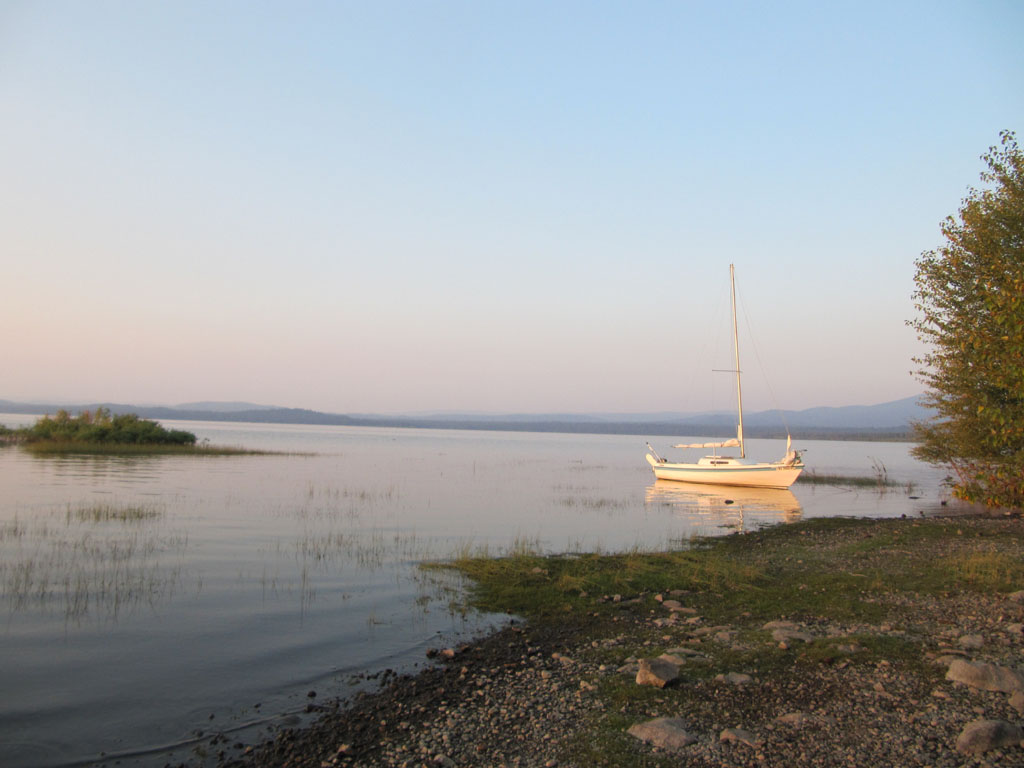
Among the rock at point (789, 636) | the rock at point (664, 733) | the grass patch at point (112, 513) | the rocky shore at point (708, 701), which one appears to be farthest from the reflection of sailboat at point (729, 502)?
the grass patch at point (112, 513)

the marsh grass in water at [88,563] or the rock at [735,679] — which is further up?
the rock at [735,679]

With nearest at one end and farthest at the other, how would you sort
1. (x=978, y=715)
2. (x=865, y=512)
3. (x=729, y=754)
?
1. (x=729, y=754)
2. (x=978, y=715)
3. (x=865, y=512)

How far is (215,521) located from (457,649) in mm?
18129

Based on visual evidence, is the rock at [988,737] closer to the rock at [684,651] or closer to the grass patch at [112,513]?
the rock at [684,651]

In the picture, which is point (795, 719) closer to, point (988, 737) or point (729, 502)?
point (988, 737)

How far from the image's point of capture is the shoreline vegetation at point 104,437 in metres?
61.9

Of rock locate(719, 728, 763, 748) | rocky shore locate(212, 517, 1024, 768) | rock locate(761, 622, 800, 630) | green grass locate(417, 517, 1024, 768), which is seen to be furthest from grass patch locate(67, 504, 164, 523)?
rock locate(719, 728, 763, 748)

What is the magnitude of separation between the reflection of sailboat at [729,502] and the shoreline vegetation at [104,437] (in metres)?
43.0

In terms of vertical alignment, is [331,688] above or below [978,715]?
below

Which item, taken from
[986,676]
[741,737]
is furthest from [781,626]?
[741,737]

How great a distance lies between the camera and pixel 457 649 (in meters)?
11.5

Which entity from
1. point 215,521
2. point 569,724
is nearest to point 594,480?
point 215,521

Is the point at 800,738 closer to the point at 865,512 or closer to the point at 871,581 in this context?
the point at 871,581

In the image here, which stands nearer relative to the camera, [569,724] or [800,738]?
[800,738]
